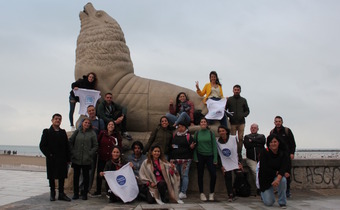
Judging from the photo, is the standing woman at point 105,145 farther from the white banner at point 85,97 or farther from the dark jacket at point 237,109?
the dark jacket at point 237,109

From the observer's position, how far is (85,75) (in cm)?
714

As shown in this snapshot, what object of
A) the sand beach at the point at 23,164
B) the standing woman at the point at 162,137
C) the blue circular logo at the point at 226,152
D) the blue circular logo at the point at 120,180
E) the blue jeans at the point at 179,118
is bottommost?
the sand beach at the point at 23,164

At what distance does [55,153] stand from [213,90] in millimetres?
3276

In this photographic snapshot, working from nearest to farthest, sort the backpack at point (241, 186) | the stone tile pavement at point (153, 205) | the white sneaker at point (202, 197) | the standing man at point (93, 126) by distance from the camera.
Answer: the stone tile pavement at point (153, 205) < the white sneaker at point (202, 197) < the standing man at point (93, 126) < the backpack at point (241, 186)

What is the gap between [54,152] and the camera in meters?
5.39

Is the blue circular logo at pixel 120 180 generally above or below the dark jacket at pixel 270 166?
below

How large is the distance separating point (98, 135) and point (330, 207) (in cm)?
379

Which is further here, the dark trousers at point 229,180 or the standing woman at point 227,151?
the standing woman at point 227,151

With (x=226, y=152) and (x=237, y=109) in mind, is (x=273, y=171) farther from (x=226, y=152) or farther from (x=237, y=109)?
(x=237, y=109)

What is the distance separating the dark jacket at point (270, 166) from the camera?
5328 millimetres

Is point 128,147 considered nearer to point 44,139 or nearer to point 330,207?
point 44,139

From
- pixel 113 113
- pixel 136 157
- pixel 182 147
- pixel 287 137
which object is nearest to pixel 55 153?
pixel 136 157

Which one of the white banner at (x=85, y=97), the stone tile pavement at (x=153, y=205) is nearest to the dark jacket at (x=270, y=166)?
the stone tile pavement at (x=153, y=205)

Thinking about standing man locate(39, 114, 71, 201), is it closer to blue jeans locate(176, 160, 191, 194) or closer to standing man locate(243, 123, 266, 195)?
blue jeans locate(176, 160, 191, 194)
